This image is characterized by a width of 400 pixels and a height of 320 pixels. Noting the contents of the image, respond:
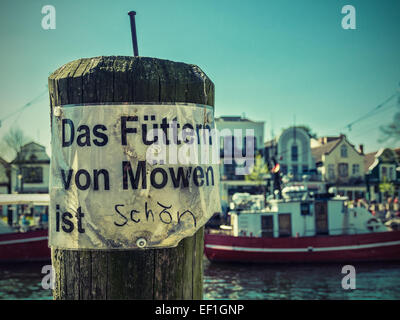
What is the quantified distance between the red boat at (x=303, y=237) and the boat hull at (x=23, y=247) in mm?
8257

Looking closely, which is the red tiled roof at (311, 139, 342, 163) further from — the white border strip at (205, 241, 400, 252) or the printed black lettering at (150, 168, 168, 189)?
the printed black lettering at (150, 168, 168, 189)

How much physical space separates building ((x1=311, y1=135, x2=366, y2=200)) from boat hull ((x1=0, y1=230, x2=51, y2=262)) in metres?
30.2

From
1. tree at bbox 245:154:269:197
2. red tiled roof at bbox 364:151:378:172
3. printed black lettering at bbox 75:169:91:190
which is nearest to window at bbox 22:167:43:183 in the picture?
tree at bbox 245:154:269:197

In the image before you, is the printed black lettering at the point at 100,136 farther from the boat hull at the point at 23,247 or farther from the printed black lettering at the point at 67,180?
the boat hull at the point at 23,247

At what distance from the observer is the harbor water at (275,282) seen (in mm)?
15469

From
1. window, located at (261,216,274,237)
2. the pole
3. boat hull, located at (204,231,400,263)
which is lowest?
boat hull, located at (204,231,400,263)

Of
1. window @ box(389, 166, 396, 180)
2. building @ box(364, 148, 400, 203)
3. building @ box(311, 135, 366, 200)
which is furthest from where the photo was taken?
window @ box(389, 166, 396, 180)

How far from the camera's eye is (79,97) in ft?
4.86

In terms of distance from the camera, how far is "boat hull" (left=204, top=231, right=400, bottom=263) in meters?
20.4

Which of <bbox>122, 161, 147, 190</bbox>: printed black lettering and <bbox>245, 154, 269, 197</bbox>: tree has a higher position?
<bbox>122, 161, 147, 190</bbox>: printed black lettering

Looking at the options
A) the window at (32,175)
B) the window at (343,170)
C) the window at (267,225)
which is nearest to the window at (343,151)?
the window at (343,170)

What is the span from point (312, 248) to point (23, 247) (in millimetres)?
13753

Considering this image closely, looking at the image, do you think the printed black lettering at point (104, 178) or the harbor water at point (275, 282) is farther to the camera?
the harbor water at point (275, 282)
